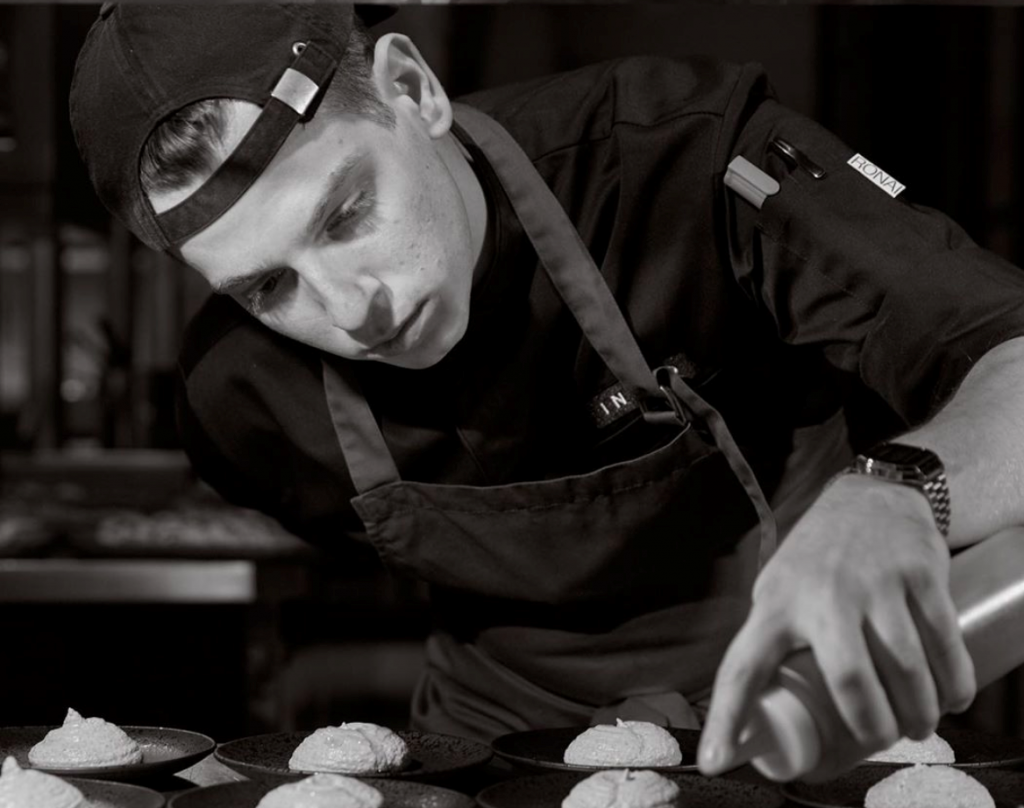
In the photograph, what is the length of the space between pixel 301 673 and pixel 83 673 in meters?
0.51

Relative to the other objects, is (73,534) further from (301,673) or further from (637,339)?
(637,339)

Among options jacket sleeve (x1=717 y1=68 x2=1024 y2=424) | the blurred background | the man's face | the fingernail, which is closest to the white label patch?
jacket sleeve (x1=717 y1=68 x2=1024 y2=424)

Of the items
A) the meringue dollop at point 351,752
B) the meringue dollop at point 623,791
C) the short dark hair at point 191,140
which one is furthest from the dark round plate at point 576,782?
the short dark hair at point 191,140

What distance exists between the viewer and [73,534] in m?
3.64

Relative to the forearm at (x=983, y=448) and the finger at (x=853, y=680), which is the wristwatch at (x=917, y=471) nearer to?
the forearm at (x=983, y=448)

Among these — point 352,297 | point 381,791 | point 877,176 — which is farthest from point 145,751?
point 877,176

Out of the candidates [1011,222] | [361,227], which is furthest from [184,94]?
[1011,222]

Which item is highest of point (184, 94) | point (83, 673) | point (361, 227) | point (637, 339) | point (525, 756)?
point (184, 94)

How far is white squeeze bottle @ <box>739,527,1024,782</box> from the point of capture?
0.83m

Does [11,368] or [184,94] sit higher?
[184,94]

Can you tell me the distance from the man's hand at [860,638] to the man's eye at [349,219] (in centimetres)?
62

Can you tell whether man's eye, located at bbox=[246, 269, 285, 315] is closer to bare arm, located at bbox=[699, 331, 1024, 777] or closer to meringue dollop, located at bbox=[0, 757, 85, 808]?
meringue dollop, located at bbox=[0, 757, 85, 808]

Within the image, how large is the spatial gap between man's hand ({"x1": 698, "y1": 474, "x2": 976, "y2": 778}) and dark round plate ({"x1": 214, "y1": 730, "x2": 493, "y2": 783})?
0.56 m

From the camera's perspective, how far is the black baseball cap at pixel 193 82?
4.24 ft
